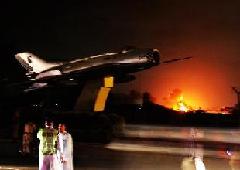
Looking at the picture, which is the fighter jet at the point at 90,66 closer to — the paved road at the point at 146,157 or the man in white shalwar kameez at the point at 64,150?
the paved road at the point at 146,157

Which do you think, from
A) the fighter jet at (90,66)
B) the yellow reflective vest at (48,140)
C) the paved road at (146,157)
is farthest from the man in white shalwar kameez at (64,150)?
the fighter jet at (90,66)

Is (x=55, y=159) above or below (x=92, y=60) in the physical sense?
below

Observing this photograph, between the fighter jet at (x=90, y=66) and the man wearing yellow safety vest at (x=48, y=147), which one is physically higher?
the fighter jet at (x=90, y=66)

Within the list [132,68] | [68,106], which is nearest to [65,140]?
[132,68]

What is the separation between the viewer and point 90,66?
3622 centimetres

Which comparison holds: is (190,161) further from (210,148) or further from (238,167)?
(210,148)

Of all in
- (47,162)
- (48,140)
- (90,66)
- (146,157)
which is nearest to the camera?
(48,140)

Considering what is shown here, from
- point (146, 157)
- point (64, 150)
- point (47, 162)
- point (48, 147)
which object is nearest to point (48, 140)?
point (48, 147)

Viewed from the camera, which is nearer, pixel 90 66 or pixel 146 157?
pixel 146 157

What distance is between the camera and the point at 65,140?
12.3m

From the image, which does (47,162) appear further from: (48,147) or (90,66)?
(90,66)

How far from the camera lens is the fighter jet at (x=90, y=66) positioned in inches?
1321

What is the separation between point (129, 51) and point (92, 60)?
3830 mm

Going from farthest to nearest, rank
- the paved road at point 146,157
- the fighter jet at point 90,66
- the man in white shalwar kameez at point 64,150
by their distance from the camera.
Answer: the fighter jet at point 90,66 → the paved road at point 146,157 → the man in white shalwar kameez at point 64,150
